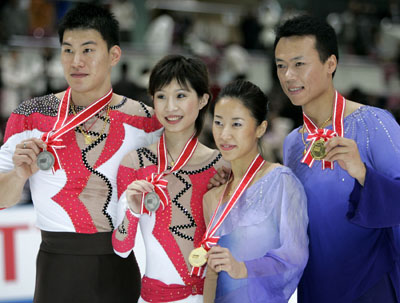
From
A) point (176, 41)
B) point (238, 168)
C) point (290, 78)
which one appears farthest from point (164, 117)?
point (176, 41)

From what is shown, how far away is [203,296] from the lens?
271 centimetres

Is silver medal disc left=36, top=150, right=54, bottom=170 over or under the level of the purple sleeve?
over

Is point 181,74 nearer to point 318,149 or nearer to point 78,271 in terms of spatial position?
point 318,149

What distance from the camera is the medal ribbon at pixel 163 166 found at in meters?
2.66

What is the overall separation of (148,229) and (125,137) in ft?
1.71

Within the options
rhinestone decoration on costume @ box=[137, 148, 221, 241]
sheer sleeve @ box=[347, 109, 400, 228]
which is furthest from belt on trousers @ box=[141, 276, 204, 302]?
sheer sleeve @ box=[347, 109, 400, 228]

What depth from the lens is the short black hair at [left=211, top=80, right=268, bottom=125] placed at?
271cm

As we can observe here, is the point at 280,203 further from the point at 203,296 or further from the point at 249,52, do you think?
the point at 249,52

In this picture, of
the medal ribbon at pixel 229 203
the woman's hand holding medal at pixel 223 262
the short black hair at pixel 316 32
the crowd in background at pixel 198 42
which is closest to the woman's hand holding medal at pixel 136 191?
the medal ribbon at pixel 229 203

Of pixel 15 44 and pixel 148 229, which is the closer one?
pixel 148 229

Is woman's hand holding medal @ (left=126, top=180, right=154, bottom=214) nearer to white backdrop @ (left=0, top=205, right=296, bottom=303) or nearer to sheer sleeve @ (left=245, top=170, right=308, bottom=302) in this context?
sheer sleeve @ (left=245, top=170, right=308, bottom=302)

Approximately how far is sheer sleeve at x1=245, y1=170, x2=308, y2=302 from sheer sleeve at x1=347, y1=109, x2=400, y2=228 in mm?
238

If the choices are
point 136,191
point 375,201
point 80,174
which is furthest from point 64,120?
point 375,201

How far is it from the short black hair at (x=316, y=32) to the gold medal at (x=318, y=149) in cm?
57
